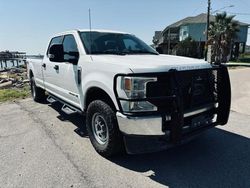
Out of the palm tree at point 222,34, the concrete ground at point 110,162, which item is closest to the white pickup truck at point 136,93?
the concrete ground at point 110,162

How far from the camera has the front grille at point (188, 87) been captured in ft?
11.1

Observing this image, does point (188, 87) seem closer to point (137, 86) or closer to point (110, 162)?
point (137, 86)

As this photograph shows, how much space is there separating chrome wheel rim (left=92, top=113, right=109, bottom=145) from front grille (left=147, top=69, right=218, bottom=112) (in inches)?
41.7

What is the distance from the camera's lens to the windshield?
4.76 m

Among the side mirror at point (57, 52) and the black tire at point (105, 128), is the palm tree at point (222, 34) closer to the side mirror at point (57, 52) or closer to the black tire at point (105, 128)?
the side mirror at point (57, 52)

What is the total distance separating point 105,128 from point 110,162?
52 cm

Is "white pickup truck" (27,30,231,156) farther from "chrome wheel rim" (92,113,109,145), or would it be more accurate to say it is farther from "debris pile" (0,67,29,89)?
"debris pile" (0,67,29,89)

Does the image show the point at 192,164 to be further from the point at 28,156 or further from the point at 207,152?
the point at 28,156

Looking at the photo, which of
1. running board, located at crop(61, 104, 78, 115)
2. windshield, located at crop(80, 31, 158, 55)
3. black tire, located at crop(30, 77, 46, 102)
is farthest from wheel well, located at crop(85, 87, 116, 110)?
black tire, located at crop(30, 77, 46, 102)

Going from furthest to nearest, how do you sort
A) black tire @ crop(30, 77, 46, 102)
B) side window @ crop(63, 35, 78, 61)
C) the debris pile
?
the debris pile, black tire @ crop(30, 77, 46, 102), side window @ crop(63, 35, 78, 61)

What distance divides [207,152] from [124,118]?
1.73 metres

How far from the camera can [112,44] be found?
16.7ft

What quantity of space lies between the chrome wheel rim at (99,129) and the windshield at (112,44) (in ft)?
3.94

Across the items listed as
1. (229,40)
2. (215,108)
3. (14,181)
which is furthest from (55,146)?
(229,40)
